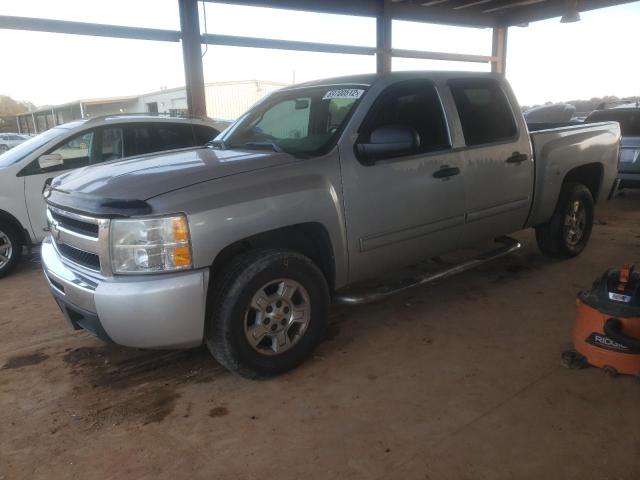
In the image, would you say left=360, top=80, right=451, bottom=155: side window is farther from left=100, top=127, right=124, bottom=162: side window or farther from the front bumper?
left=100, top=127, right=124, bottom=162: side window

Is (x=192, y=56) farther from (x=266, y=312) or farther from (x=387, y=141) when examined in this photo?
(x=266, y=312)

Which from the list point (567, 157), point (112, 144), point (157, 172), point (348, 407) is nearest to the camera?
point (348, 407)

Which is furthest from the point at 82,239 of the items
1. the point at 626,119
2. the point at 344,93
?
the point at 626,119

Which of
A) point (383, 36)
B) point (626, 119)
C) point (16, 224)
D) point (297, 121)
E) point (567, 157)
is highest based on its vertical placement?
point (383, 36)

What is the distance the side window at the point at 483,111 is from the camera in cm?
416

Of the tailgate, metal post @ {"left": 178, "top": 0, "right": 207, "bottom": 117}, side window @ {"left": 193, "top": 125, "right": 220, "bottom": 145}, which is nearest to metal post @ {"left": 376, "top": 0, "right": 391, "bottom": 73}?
metal post @ {"left": 178, "top": 0, "right": 207, "bottom": 117}

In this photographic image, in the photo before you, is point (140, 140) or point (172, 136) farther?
point (172, 136)

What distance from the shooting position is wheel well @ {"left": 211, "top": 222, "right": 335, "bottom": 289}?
307cm

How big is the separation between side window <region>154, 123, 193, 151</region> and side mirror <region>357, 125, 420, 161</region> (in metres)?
3.87

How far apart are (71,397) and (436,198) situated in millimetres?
2820

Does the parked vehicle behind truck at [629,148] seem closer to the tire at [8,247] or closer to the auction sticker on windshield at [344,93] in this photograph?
the auction sticker on windshield at [344,93]

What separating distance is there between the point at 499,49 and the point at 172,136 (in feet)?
32.0

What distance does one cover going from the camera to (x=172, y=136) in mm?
6598

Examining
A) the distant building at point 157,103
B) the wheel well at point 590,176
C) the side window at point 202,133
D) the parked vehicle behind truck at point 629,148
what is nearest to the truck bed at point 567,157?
the wheel well at point 590,176
